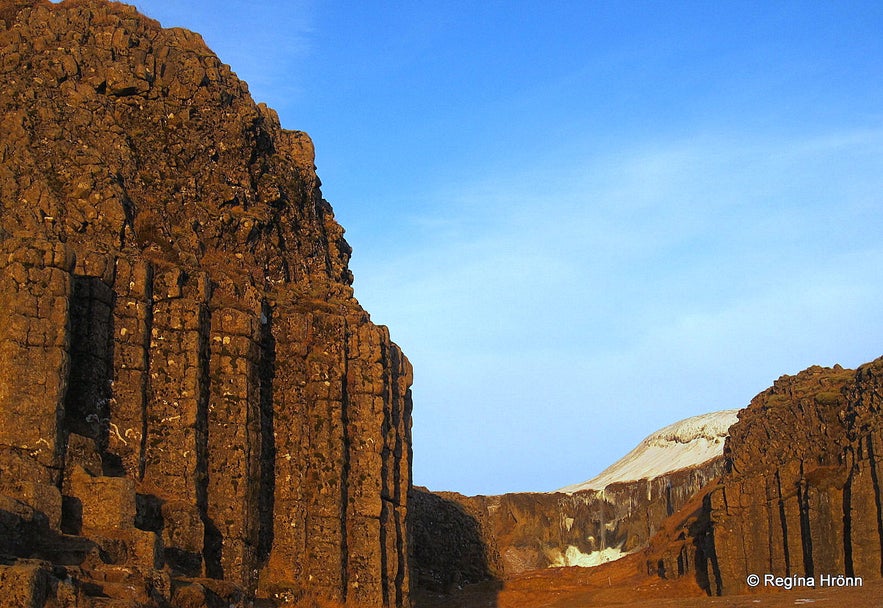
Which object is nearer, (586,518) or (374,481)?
(374,481)

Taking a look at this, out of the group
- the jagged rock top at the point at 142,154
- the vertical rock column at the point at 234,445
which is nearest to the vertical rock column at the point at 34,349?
the jagged rock top at the point at 142,154

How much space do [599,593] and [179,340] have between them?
4531 cm

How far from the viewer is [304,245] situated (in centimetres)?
4384

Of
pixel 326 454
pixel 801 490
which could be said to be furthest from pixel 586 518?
pixel 326 454

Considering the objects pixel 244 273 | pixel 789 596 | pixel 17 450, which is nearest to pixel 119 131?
pixel 244 273

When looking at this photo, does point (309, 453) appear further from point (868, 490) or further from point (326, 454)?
point (868, 490)

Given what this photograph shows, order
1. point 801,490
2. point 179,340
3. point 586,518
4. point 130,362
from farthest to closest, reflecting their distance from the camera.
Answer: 1. point 586,518
2. point 801,490
3. point 179,340
4. point 130,362

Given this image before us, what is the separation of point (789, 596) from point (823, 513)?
37.0ft

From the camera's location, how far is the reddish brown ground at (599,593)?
4888 cm

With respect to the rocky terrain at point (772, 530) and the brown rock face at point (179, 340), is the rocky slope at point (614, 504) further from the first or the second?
the brown rock face at point (179, 340)

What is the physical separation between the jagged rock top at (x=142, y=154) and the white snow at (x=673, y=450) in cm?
8968

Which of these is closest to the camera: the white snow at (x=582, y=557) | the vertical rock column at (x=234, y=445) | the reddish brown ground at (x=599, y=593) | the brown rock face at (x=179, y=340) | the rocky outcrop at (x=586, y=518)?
the brown rock face at (x=179, y=340)

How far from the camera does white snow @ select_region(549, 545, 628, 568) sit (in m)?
129

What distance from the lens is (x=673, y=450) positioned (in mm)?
135875
